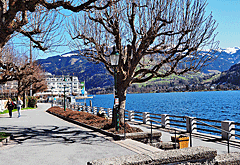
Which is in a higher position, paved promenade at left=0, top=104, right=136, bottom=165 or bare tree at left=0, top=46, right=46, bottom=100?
bare tree at left=0, top=46, right=46, bottom=100

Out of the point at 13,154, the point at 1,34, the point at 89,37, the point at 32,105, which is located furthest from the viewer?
the point at 32,105

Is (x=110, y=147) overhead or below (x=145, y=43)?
below

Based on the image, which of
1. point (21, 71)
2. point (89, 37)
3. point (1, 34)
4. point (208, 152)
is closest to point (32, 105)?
point (21, 71)

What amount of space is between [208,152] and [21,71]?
3119 cm

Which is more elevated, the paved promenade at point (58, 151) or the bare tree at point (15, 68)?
the bare tree at point (15, 68)

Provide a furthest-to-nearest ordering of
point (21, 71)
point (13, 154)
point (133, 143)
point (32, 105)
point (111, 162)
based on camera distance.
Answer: point (32, 105), point (21, 71), point (133, 143), point (13, 154), point (111, 162)

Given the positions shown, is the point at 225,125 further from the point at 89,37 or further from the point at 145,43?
the point at 89,37

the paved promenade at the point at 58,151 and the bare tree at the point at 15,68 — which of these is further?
the bare tree at the point at 15,68

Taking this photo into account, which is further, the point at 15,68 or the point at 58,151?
the point at 15,68

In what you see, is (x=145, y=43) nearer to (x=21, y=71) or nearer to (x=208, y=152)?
(x=208, y=152)

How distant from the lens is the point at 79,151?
9812mm

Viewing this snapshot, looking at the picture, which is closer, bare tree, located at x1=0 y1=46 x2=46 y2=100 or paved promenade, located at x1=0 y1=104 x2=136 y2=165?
paved promenade, located at x1=0 y1=104 x2=136 y2=165

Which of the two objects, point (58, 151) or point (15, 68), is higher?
point (15, 68)

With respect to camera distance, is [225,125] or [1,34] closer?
[1,34]
